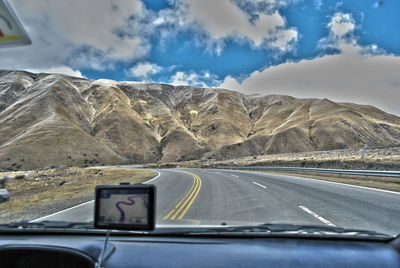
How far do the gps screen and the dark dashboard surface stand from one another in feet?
1.92

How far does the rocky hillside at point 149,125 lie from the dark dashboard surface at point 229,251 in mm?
64895

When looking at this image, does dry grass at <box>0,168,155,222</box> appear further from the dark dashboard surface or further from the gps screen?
the gps screen

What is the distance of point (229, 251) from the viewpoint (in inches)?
89.1

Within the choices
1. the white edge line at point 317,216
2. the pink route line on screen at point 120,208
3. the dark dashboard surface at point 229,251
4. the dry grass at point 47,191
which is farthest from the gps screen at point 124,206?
the dry grass at point 47,191

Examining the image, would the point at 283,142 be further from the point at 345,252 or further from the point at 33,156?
the point at 345,252

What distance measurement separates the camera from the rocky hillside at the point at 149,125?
66125 mm

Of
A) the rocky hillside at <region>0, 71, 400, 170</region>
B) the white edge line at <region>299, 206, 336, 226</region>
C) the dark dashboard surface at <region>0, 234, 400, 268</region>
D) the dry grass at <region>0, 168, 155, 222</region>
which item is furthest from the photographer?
the rocky hillside at <region>0, 71, 400, 170</region>

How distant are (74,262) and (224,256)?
5.19ft

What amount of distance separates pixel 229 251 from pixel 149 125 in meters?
93.3

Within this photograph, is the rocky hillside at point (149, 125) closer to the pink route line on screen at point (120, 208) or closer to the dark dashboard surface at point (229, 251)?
the dark dashboard surface at point (229, 251)

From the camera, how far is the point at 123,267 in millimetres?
2133

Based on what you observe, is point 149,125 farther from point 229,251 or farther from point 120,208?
point 120,208

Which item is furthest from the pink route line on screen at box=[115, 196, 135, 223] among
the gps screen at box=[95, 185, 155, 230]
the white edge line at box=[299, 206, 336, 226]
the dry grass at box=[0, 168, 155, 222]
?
the dry grass at box=[0, 168, 155, 222]

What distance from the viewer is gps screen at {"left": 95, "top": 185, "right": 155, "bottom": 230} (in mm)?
1786
